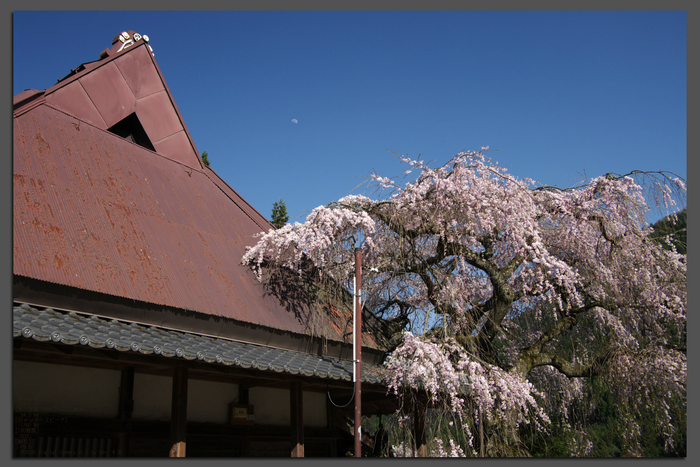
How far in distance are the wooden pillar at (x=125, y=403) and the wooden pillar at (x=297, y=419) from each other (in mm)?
2378

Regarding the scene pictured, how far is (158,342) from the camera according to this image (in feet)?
19.6

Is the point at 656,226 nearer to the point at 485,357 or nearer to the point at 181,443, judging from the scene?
the point at 485,357

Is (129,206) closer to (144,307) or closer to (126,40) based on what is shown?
(144,307)

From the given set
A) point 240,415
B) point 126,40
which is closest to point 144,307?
point 240,415

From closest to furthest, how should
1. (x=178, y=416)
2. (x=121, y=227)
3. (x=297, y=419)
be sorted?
1. (x=178, y=416)
2. (x=121, y=227)
3. (x=297, y=419)

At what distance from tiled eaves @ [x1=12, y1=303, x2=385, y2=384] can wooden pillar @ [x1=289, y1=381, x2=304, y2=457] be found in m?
0.51

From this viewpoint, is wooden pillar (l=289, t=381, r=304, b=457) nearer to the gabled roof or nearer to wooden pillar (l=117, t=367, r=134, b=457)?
the gabled roof

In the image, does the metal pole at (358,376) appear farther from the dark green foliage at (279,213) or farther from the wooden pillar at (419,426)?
the dark green foliage at (279,213)

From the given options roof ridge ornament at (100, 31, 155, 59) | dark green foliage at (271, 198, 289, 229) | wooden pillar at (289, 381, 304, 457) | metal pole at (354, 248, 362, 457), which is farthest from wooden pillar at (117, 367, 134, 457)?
dark green foliage at (271, 198, 289, 229)

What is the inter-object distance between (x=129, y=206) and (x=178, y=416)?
11.2ft

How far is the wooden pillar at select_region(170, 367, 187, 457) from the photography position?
20.6ft

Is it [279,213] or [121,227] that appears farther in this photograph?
[279,213]

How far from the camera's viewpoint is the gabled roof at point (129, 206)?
653 centimetres

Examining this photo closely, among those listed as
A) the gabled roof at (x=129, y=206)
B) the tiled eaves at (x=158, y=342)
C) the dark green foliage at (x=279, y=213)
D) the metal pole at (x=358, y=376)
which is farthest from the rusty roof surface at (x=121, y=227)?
the dark green foliage at (x=279, y=213)
